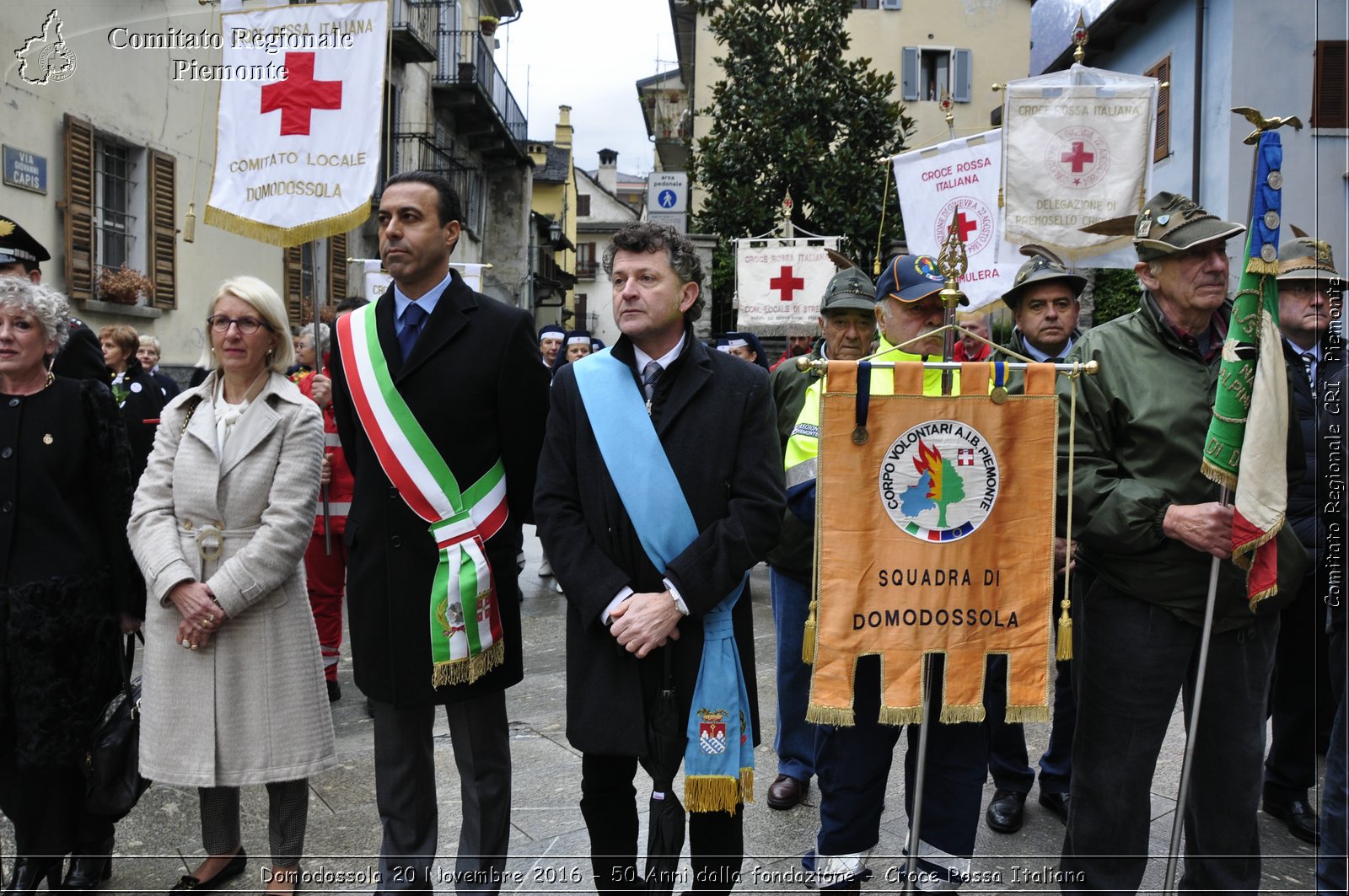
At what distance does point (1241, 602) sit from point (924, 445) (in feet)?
3.62

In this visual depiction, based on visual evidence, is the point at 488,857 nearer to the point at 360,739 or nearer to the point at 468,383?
the point at 468,383

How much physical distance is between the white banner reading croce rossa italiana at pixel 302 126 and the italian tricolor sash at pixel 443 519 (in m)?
2.18

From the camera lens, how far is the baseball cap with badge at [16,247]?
4340mm

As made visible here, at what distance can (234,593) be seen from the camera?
3.44 m

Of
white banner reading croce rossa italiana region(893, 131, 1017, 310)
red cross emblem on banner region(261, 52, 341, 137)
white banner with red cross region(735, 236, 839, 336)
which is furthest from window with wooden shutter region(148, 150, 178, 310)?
white banner reading croce rossa italiana region(893, 131, 1017, 310)

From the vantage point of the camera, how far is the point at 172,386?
873 cm

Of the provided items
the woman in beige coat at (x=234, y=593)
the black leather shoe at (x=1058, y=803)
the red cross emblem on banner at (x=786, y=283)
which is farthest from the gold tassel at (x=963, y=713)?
the red cross emblem on banner at (x=786, y=283)

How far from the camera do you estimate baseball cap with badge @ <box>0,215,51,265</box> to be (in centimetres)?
434

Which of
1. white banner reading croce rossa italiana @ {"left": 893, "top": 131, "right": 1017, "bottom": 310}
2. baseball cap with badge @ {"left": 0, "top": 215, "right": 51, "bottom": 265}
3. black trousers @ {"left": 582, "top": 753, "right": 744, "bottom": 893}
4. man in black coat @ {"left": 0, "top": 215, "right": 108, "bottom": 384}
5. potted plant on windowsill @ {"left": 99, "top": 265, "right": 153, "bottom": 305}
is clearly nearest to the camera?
black trousers @ {"left": 582, "top": 753, "right": 744, "bottom": 893}

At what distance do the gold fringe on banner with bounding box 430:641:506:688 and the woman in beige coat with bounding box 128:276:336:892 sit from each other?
0.61 metres

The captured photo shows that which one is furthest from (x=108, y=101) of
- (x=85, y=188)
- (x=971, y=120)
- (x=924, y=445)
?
(x=971, y=120)

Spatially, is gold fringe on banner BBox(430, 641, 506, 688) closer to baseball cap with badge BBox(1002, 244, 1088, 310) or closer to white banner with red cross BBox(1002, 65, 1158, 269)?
baseball cap with badge BBox(1002, 244, 1088, 310)

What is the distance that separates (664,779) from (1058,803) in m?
2.16

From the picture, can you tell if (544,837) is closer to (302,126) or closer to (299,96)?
(302,126)
